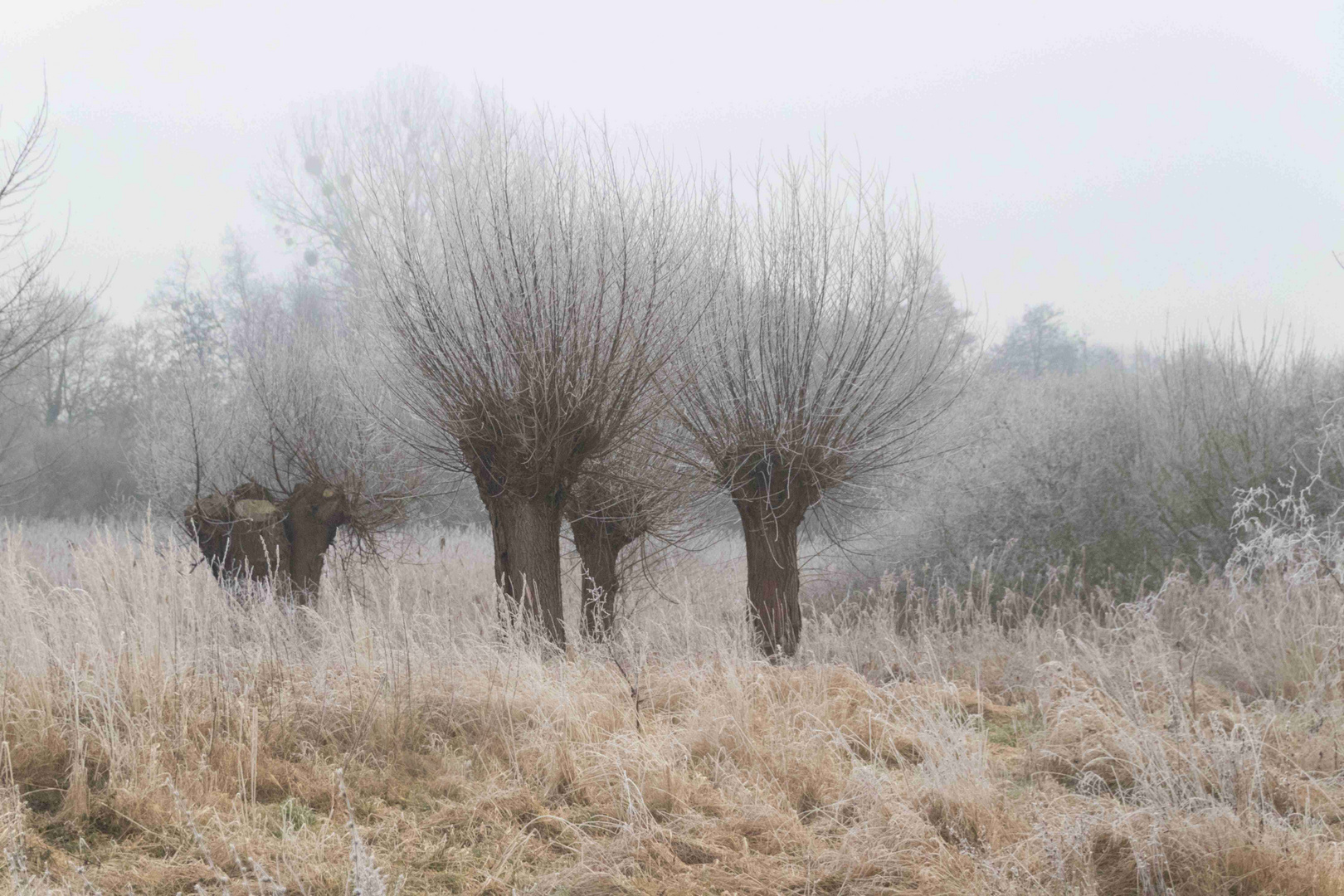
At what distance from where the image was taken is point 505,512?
23.5 feet

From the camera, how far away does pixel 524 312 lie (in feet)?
20.9

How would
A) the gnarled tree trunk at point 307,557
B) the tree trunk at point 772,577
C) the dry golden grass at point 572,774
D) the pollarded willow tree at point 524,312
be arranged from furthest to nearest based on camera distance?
the gnarled tree trunk at point 307,557
the tree trunk at point 772,577
the pollarded willow tree at point 524,312
the dry golden grass at point 572,774

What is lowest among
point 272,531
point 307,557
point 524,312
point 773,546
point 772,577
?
point 772,577

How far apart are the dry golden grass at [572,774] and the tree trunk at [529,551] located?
1.25 m

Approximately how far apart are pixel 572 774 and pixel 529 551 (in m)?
3.08

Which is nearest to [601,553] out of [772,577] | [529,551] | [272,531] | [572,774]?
[772,577]

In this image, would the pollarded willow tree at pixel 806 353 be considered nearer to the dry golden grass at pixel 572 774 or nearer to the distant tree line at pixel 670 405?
the distant tree line at pixel 670 405

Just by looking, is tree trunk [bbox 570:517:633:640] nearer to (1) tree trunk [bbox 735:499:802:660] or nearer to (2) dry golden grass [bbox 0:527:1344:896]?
(1) tree trunk [bbox 735:499:802:660]

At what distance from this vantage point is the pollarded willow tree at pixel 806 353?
25.3ft

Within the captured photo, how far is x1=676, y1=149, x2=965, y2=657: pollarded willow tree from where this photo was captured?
772 cm

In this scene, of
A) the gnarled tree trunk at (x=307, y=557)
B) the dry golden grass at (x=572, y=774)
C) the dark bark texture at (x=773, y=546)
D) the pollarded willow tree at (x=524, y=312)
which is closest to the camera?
the dry golden grass at (x=572, y=774)

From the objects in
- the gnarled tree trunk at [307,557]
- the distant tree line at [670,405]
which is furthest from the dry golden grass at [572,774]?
the gnarled tree trunk at [307,557]

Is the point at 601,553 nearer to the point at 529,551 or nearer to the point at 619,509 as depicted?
the point at 619,509

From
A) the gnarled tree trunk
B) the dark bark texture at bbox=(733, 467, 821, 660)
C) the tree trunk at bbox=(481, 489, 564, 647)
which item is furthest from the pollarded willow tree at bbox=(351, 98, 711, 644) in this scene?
the gnarled tree trunk
